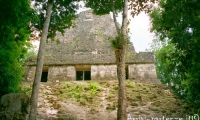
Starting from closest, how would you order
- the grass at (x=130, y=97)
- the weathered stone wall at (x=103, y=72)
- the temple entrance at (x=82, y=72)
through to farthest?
the grass at (x=130, y=97) → the weathered stone wall at (x=103, y=72) → the temple entrance at (x=82, y=72)

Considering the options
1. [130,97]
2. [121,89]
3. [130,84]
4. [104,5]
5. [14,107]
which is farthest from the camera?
[130,84]

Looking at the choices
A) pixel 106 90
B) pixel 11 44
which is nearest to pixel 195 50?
pixel 106 90

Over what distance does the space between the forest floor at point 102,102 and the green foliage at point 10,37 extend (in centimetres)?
148

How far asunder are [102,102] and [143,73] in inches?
155

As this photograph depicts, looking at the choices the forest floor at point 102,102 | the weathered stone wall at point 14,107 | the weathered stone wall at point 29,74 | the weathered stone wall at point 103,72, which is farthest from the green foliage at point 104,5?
the weathered stone wall at point 29,74

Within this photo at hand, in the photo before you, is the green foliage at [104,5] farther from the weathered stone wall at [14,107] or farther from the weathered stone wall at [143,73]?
the weathered stone wall at [14,107]

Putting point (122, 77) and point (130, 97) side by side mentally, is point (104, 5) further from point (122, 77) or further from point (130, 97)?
point (130, 97)

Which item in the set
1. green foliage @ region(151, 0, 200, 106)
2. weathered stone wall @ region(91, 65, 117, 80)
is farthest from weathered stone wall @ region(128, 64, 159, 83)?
green foliage @ region(151, 0, 200, 106)

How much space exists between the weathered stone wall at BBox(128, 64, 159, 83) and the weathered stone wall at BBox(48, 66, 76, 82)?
10.8ft

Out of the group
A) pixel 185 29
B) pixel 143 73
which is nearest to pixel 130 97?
pixel 143 73

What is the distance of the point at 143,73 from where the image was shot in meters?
12.5

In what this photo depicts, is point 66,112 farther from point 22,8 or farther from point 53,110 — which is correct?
point 22,8

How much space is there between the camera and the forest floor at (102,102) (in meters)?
8.18

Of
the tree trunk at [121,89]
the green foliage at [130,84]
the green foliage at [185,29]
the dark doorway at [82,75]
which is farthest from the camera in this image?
the dark doorway at [82,75]
